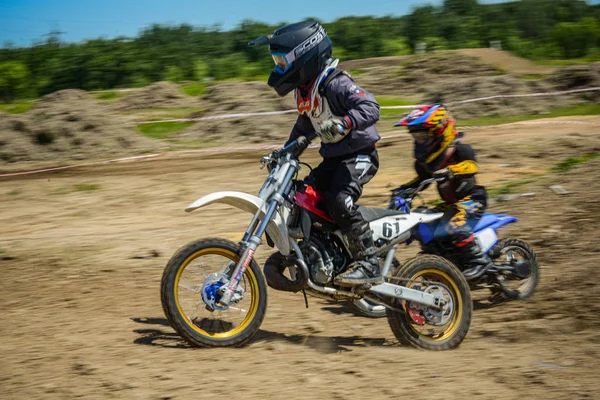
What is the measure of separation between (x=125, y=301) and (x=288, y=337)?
1.74 metres

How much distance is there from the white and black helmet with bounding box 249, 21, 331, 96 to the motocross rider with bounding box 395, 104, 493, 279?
1.47 m

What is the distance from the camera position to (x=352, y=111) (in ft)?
17.9

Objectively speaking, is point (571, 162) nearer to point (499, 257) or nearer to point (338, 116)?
point (499, 257)

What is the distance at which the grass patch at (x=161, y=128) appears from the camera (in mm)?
18966

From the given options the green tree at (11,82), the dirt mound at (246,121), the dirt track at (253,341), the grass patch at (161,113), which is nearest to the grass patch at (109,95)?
the grass patch at (161,113)

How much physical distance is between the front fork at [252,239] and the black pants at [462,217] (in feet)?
6.48

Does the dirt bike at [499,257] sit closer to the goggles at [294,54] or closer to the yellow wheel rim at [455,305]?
the yellow wheel rim at [455,305]

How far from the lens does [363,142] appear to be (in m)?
5.70

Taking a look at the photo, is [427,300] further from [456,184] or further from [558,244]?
[558,244]

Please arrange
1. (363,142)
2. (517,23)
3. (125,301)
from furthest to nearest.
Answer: (517,23) < (125,301) < (363,142)

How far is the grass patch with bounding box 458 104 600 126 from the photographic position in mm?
18502

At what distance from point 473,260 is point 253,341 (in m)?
2.35

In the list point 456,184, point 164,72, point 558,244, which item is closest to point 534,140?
point 558,244

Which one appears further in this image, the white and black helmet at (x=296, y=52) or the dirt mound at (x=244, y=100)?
the dirt mound at (x=244, y=100)
